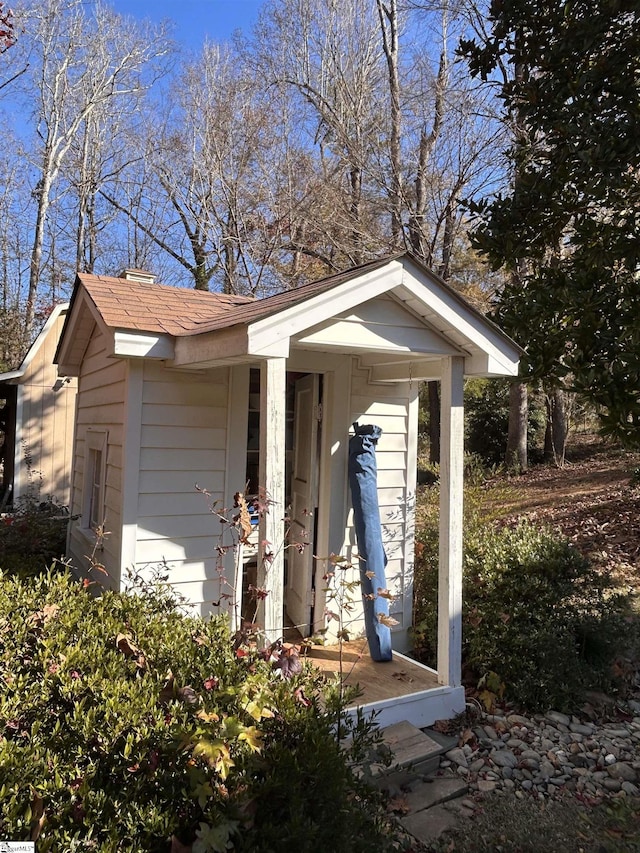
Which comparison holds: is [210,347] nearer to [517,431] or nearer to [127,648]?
[127,648]

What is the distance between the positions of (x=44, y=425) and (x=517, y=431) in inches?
387

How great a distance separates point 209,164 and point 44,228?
6.06 meters

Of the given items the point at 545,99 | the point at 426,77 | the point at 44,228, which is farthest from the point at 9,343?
the point at 545,99

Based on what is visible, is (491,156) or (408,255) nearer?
(408,255)

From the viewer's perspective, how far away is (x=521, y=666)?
4684mm

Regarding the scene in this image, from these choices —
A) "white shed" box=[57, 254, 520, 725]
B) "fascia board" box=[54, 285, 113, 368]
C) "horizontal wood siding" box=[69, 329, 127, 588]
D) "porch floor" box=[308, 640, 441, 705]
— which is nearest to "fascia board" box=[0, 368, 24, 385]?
"fascia board" box=[54, 285, 113, 368]

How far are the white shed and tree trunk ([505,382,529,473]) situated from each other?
821cm

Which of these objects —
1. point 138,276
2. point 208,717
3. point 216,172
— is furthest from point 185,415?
point 216,172

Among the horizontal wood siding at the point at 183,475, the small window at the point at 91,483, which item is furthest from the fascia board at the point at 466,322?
the small window at the point at 91,483

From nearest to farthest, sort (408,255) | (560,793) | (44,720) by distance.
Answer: (44,720), (560,793), (408,255)

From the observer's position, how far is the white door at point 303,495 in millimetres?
5379

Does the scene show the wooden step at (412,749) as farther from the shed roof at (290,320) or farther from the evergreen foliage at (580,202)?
the shed roof at (290,320)

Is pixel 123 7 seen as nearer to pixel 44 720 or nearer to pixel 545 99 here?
pixel 545 99

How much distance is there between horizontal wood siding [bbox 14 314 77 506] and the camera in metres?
10.9
